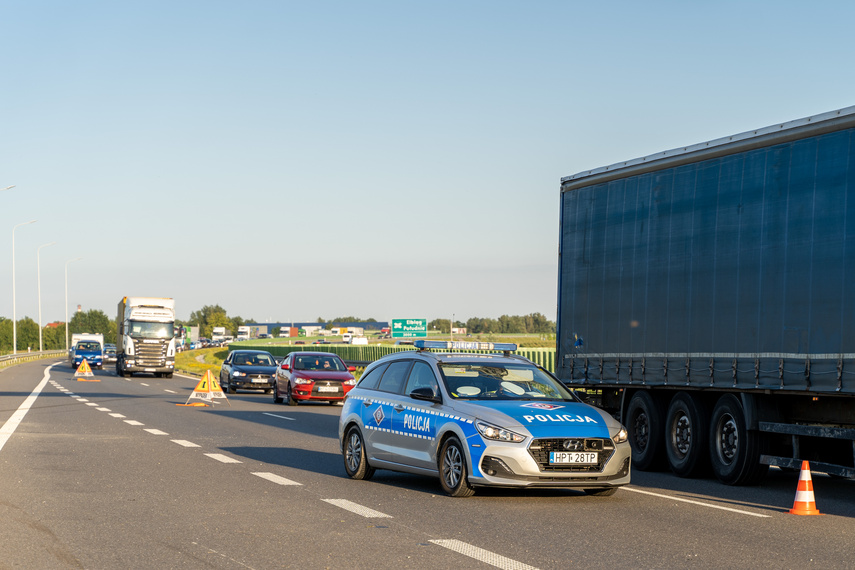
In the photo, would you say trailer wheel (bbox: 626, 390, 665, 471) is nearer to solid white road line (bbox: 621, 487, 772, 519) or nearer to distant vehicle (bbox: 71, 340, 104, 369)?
solid white road line (bbox: 621, 487, 772, 519)

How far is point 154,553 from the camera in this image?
8.16m

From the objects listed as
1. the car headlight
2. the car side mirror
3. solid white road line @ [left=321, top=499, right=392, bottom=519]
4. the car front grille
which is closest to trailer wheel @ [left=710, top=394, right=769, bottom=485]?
the car headlight

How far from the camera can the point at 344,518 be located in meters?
9.98

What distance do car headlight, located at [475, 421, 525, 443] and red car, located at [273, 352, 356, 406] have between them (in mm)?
18744

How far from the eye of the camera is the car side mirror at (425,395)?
1202cm

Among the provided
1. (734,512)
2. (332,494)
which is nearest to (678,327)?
(734,512)

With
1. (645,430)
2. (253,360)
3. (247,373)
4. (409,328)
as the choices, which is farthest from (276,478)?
(409,328)

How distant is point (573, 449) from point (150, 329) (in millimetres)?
42272

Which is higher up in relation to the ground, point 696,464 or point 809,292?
point 809,292

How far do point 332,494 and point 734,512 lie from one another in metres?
3.85

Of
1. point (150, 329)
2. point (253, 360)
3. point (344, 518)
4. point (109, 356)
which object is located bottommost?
point (109, 356)

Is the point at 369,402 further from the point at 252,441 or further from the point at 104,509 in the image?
the point at 252,441

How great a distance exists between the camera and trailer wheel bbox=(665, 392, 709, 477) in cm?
1377

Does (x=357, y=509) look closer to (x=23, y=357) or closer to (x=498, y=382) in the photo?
(x=498, y=382)
